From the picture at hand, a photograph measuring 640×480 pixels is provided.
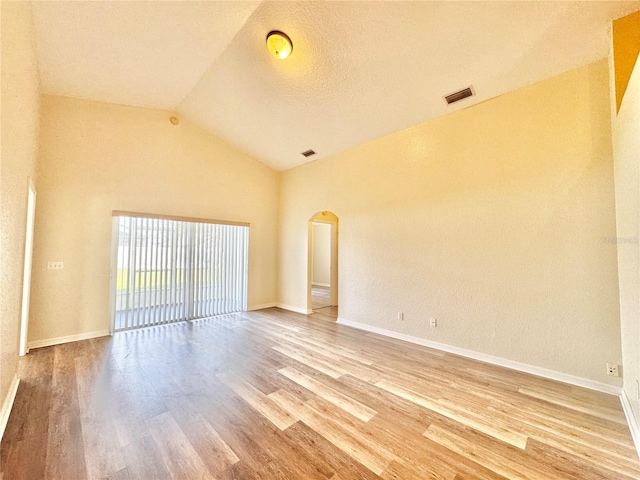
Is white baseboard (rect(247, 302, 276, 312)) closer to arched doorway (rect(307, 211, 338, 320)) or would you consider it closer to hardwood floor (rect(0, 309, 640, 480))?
arched doorway (rect(307, 211, 338, 320))

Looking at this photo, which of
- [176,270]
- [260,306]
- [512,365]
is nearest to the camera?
[512,365]

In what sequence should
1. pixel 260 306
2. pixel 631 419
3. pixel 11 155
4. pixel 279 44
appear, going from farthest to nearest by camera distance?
pixel 260 306 < pixel 279 44 < pixel 631 419 < pixel 11 155

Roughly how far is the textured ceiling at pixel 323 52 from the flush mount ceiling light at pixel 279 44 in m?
0.07

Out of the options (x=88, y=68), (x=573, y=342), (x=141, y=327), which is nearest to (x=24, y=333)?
(x=141, y=327)

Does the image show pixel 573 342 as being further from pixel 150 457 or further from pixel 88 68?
pixel 88 68

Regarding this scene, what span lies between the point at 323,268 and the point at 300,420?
7.95m

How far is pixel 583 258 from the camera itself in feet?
8.70

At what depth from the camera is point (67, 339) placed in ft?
12.3

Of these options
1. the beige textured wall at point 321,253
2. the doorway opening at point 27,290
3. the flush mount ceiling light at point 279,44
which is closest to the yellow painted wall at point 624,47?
the flush mount ceiling light at point 279,44

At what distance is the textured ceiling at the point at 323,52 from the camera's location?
2391 mm

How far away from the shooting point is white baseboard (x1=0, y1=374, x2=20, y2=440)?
1866 mm

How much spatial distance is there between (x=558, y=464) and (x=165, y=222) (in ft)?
18.3

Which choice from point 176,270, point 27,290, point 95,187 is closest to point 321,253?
point 176,270

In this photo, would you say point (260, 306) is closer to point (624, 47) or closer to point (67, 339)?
point (67, 339)
